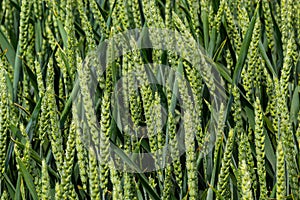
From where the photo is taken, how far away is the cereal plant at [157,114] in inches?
31.3

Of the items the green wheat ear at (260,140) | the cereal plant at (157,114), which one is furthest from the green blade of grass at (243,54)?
the green wheat ear at (260,140)

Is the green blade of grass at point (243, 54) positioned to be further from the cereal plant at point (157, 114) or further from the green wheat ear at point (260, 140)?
the green wheat ear at point (260, 140)

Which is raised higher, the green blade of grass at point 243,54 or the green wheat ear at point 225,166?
the green blade of grass at point 243,54

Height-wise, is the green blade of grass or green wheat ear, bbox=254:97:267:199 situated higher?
the green blade of grass

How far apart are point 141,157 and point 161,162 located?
103mm

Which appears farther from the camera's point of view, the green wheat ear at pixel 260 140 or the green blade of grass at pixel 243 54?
the green blade of grass at pixel 243 54

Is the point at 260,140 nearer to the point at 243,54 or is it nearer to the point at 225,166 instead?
the point at 225,166

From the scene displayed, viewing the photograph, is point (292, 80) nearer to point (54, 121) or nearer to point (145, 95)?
point (145, 95)

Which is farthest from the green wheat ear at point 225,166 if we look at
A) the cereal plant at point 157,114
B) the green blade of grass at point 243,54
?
the green blade of grass at point 243,54

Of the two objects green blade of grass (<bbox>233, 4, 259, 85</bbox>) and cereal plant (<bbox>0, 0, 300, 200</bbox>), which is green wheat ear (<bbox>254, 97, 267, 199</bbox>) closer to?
cereal plant (<bbox>0, 0, 300, 200</bbox>)

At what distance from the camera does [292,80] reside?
4.09 ft

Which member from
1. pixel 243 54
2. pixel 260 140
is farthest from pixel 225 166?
pixel 243 54

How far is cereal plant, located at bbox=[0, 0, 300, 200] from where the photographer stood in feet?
2.61

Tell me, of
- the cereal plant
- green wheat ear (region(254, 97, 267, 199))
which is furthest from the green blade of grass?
green wheat ear (region(254, 97, 267, 199))
